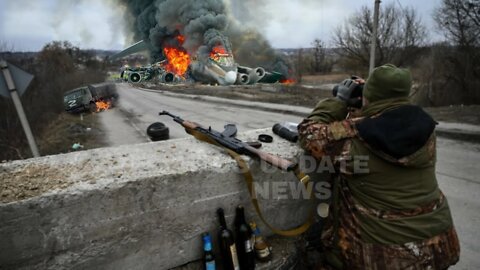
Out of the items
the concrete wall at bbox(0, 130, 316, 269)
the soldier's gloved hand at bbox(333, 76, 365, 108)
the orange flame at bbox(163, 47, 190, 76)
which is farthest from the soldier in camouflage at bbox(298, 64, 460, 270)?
the orange flame at bbox(163, 47, 190, 76)

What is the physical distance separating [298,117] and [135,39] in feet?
37.6

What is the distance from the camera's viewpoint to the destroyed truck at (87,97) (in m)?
→ 2.42

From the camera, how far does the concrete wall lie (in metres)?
1.38

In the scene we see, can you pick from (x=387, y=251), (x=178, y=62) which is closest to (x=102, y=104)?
(x=178, y=62)

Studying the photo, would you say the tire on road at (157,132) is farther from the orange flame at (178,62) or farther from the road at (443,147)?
the orange flame at (178,62)

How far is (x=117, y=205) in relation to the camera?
1.52 meters

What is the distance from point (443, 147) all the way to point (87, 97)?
804 centimetres

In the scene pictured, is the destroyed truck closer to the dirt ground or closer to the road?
the road

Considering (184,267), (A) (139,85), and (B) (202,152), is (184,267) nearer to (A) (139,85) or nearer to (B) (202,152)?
(B) (202,152)

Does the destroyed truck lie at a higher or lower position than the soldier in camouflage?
higher

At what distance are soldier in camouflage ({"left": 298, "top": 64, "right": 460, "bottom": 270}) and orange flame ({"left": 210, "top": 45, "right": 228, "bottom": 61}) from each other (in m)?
0.99

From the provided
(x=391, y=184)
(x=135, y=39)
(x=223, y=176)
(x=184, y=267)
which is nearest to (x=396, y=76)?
(x=391, y=184)

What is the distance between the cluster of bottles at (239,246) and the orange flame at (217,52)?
3.64ft

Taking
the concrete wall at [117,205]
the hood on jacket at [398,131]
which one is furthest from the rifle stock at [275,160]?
the hood on jacket at [398,131]
